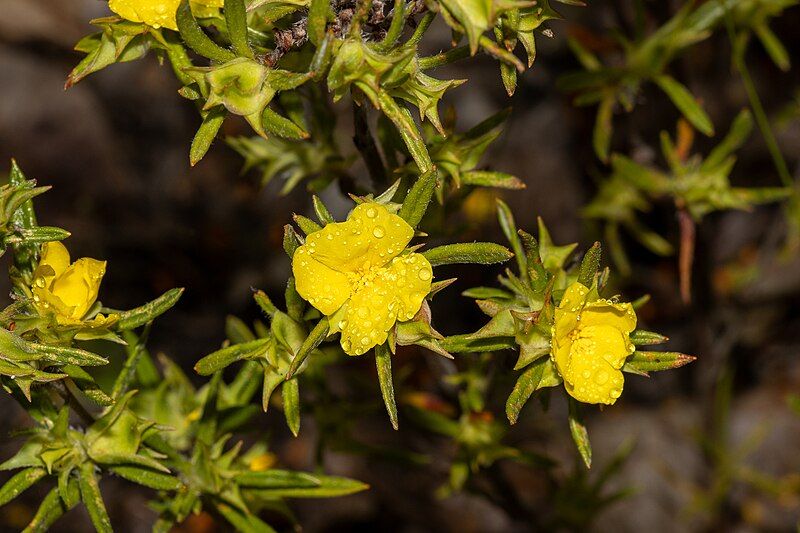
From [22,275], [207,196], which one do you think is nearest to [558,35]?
[207,196]

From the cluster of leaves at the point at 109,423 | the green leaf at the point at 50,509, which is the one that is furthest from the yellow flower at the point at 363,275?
the green leaf at the point at 50,509

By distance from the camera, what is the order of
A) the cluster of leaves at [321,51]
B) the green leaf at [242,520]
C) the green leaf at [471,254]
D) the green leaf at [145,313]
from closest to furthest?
the cluster of leaves at [321,51] < the green leaf at [471,254] < the green leaf at [145,313] < the green leaf at [242,520]

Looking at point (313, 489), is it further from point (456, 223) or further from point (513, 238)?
point (456, 223)

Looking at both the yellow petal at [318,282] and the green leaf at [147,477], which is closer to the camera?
the yellow petal at [318,282]

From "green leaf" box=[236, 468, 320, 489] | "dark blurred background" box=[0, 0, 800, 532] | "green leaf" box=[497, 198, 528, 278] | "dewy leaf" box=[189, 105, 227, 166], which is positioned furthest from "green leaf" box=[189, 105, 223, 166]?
"dark blurred background" box=[0, 0, 800, 532]

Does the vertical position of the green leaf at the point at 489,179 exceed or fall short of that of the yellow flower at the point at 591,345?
it exceeds it

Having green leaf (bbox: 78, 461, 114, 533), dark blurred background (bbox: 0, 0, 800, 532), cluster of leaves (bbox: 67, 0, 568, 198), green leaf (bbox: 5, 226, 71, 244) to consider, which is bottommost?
dark blurred background (bbox: 0, 0, 800, 532)

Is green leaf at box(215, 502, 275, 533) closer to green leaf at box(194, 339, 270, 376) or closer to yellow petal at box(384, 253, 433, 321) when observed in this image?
green leaf at box(194, 339, 270, 376)

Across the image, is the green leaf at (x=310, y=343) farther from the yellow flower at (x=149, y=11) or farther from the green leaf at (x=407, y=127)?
the yellow flower at (x=149, y=11)
